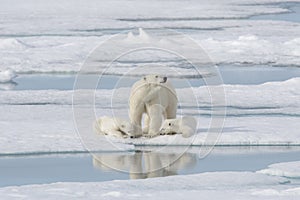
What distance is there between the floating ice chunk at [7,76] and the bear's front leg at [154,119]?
14.1ft

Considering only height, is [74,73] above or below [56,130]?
above

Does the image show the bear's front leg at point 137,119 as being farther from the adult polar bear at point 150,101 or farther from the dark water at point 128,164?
the dark water at point 128,164

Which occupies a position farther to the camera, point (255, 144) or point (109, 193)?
point (255, 144)

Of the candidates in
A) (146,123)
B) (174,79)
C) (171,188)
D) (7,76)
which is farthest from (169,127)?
(7,76)

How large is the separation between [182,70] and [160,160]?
18.2 feet

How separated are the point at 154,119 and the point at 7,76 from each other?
453cm

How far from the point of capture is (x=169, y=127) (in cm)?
803

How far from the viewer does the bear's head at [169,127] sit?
8031 millimetres

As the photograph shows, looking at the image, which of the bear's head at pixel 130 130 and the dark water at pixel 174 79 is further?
the dark water at pixel 174 79

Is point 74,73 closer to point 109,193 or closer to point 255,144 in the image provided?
point 255,144

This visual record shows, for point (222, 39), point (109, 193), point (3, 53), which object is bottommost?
point (109, 193)

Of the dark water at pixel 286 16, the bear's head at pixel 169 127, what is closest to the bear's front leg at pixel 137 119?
the bear's head at pixel 169 127

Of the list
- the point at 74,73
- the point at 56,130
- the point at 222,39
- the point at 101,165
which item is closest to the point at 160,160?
the point at 101,165

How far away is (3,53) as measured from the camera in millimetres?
14391
